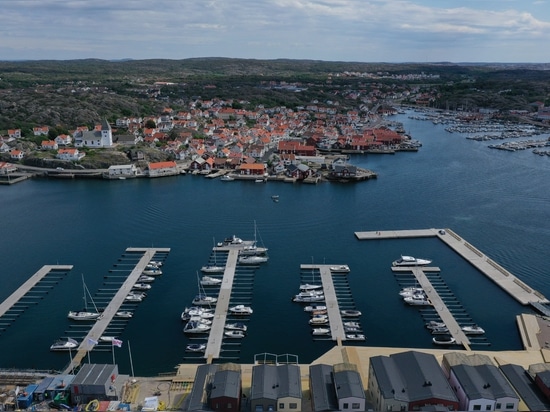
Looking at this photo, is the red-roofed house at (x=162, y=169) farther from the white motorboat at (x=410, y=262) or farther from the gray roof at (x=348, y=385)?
the gray roof at (x=348, y=385)

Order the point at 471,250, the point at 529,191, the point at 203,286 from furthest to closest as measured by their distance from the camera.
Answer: the point at 529,191, the point at 471,250, the point at 203,286

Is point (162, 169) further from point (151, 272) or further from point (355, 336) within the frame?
point (355, 336)

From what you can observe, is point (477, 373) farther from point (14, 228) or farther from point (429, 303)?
point (14, 228)

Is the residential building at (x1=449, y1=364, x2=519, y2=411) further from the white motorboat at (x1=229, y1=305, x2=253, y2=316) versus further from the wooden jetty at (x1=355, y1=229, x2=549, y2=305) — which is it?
the white motorboat at (x1=229, y1=305, x2=253, y2=316)

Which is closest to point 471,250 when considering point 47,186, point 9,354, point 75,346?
point 75,346

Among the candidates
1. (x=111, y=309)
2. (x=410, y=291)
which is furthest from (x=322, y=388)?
(x=111, y=309)

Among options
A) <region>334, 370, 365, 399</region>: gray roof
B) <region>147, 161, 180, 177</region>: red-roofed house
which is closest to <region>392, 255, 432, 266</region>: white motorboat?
<region>334, 370, 365, 399</region>: gray roof
